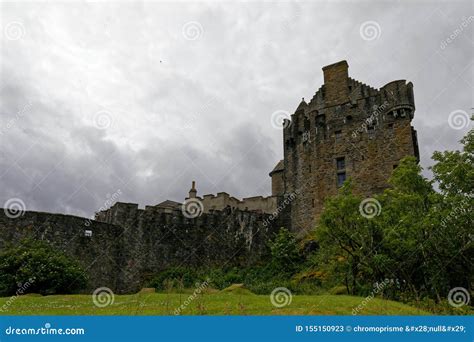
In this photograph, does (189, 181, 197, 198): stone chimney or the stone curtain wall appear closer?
the stone curtain wall

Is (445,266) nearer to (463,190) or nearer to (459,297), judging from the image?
(459,297)

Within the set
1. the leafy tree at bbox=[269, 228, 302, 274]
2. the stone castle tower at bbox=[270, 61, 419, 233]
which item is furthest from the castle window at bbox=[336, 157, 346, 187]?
the leafy tree at bbox=[269, 228, 302, 274]

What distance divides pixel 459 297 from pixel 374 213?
18.3 feet

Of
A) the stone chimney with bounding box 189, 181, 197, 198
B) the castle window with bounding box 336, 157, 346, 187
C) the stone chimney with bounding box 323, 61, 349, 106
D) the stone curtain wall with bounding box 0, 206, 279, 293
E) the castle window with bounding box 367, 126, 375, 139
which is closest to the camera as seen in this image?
the stone curtain wall with bounding box 0, 206, 279, 293

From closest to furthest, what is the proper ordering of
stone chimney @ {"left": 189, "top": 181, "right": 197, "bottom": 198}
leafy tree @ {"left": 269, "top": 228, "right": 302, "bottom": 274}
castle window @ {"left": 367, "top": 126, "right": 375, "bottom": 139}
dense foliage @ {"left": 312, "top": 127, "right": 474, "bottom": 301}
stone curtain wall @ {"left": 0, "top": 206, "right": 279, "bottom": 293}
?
dense foliage @ {"left": 312, "top": 127, "right": 474, "bottom": 301} → stone curtain wall @ {"left": 0, "top": 206, "right": 279, "bottom": 293} → leafy tree @ {"left": 269, "top": 228, "right": 302, "bottom": 274} → castle window @ {"left": 367, "top": 126, "right": 375, "bottom": 139} → stone chimney @ {"left": 189, "top": 181, "right": 197, "bottom": 198}

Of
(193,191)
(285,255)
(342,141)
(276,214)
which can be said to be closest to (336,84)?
(342,141)

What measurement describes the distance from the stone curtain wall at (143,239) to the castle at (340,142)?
2.01m

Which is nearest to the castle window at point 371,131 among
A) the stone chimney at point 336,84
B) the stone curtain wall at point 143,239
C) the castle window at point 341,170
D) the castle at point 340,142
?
the castle at point 340,142

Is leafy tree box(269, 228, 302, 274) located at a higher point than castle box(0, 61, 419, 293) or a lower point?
lower

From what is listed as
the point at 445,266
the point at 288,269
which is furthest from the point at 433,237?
the point at 288,269

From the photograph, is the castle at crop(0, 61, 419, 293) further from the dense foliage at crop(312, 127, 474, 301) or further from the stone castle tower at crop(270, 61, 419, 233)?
the dense foliage at crop(312, 127, 474, 301)

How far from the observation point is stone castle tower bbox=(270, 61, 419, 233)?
36.2 metres

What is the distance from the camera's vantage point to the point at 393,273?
21844mm

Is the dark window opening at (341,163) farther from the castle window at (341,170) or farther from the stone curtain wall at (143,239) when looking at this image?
the stone curtain wall at (143,239)
